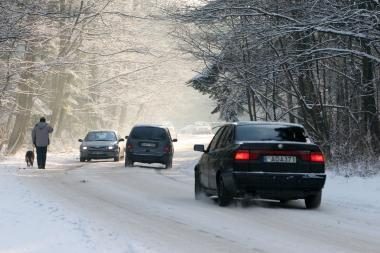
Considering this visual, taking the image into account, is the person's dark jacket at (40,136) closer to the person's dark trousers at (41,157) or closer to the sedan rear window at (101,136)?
the person's dark trousers at (41,157)

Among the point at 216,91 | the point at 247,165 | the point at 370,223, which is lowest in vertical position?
the point at 370,223

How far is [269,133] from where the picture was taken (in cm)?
1365

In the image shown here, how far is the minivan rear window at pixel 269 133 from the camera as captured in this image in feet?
44.4

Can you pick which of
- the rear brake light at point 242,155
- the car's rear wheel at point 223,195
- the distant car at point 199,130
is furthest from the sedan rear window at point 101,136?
the distant car at point 199,130

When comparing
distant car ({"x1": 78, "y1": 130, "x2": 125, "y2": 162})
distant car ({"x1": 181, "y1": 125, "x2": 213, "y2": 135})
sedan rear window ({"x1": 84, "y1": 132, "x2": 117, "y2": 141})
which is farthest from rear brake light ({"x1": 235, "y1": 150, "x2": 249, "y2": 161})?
distant car ({"x1": 181, "y1": 125, "x2": 213, "y2": 135})

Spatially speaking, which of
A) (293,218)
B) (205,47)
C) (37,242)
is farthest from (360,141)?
(37,242)

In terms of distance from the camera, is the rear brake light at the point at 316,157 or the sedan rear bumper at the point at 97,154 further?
the sedan rear bumper at the point at 97,154

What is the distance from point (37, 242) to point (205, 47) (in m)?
21.7

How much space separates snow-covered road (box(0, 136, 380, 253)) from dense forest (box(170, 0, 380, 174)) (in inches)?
164

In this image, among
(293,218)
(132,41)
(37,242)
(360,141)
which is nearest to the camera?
(37,242)

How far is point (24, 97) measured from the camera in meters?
38.2

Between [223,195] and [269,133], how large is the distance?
1536 mm

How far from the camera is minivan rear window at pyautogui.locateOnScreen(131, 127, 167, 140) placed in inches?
1140

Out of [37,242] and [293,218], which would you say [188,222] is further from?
[37,242]
